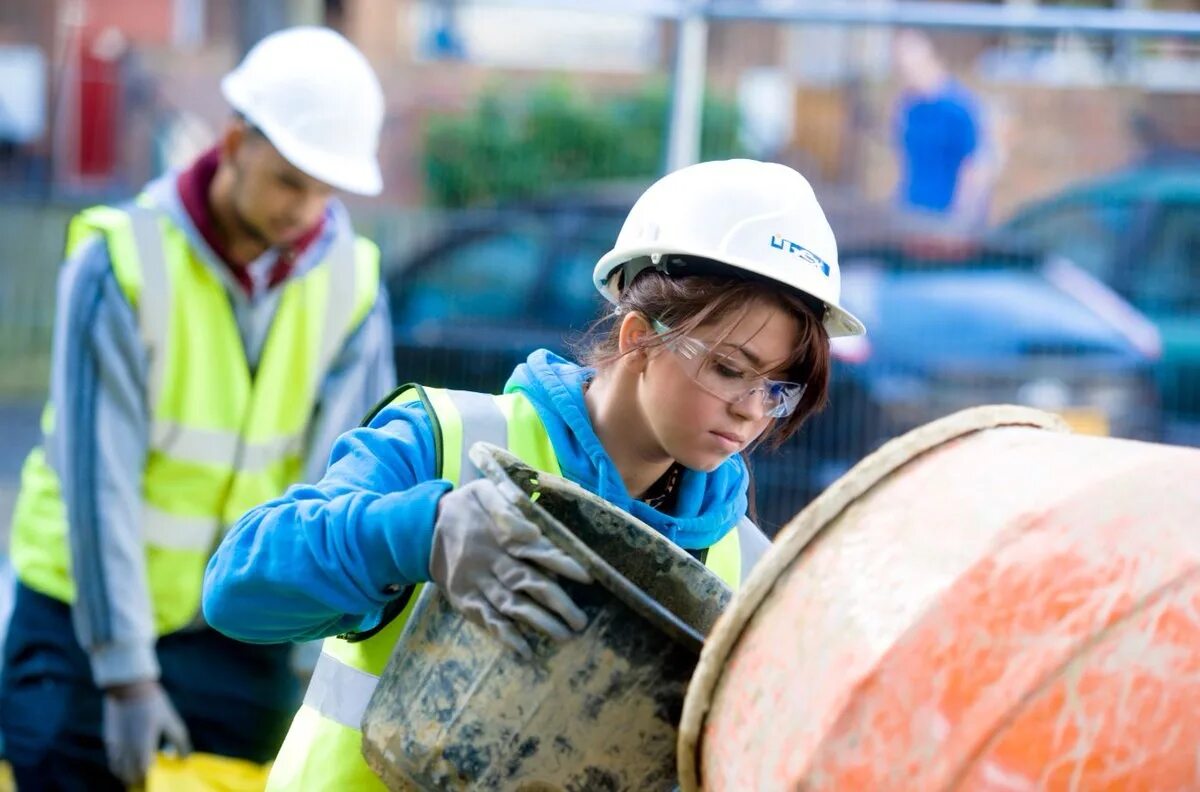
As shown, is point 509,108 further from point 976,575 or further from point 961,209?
point 976,575

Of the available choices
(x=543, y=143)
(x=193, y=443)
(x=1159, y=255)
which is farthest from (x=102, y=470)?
(x=543, y=143)

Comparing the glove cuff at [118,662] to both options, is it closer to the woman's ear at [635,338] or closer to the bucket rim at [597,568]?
the woman's ear at [635,338]

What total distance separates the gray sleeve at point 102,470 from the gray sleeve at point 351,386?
1.39 ft

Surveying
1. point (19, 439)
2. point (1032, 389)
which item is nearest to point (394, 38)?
point (19, 439)

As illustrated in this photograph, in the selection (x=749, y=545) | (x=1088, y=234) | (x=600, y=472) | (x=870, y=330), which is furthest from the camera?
(x=1088, y=234)

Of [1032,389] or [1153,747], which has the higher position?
[1153,747]

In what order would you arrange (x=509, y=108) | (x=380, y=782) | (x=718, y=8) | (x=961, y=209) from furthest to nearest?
1. (x=509, y=108)
2. (x=961, y=209)
3. (x=718, y=8)
4. (x=380, y=782)

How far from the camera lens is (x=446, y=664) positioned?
1.89 metres

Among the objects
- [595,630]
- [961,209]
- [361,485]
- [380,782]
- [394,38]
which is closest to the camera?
[595,630]

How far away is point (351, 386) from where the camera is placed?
385cm

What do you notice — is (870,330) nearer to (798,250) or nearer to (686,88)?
(686,88)

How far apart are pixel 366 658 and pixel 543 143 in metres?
7.32

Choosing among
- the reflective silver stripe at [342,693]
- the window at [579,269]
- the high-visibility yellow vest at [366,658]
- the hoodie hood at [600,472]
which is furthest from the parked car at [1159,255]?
the reflective silver stripe at [342,693]

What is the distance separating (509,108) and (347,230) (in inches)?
252
